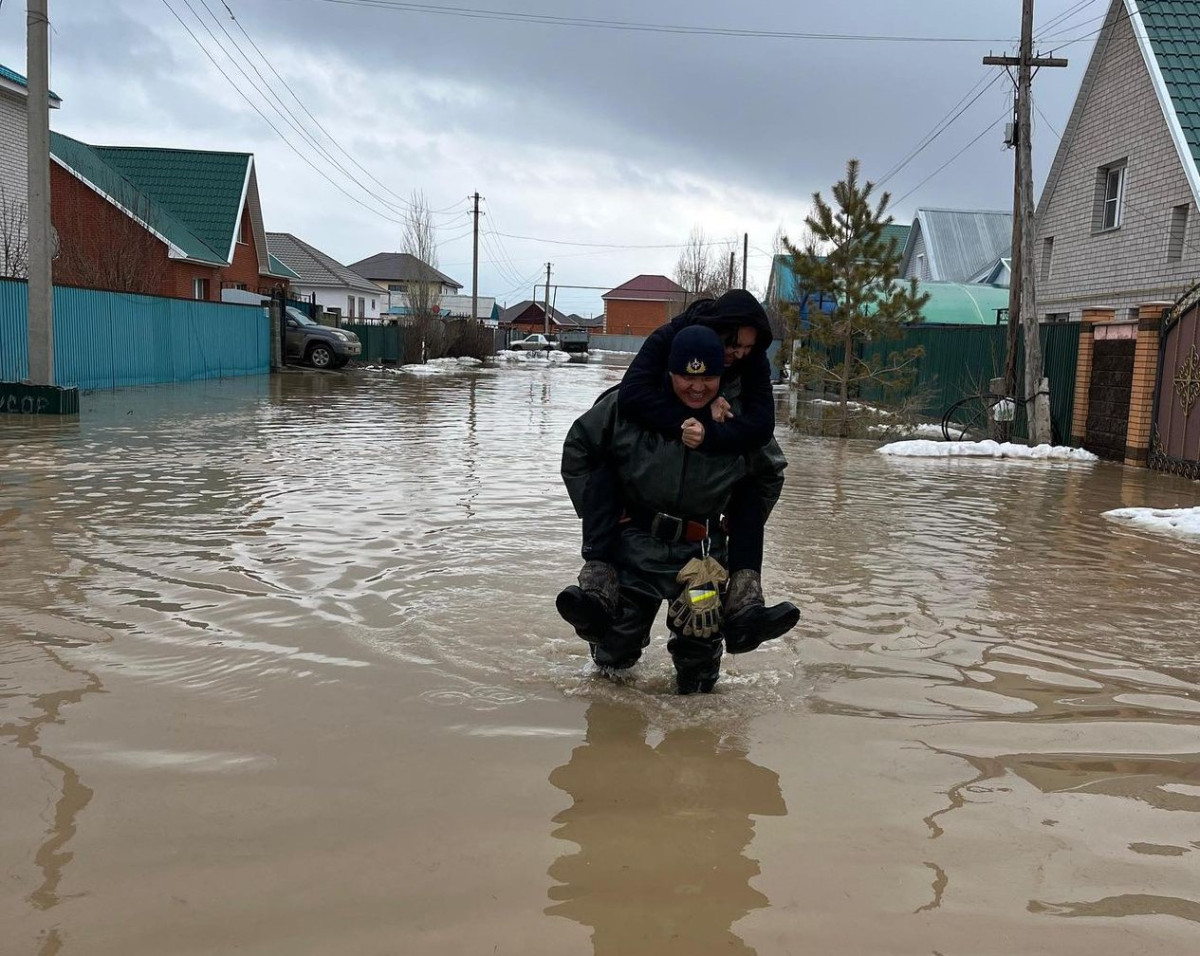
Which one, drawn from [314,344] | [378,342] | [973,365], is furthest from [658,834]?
[378,342]

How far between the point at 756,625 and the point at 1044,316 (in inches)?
955

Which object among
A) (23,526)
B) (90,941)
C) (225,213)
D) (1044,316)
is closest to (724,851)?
(90,941)

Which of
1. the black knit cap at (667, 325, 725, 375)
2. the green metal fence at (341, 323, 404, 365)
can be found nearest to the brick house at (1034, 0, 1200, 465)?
the black knit cap at (667, 325, 725, 375)

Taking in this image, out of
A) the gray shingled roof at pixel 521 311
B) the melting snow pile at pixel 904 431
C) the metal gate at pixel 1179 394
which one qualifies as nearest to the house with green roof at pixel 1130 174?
the melting snow pile at pixel 904 431

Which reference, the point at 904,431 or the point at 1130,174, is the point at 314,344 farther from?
the point at 1130,174

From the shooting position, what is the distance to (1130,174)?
21.2 m

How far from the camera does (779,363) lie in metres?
18.1

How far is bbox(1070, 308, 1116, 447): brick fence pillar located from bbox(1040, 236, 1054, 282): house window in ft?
33.9

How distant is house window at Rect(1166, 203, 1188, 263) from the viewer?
19359 mm

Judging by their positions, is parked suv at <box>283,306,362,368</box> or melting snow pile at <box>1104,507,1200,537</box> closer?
melting snow pile at <box>1104,507,1200,537</box>

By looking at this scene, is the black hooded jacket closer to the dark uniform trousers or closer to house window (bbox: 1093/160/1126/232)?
the dark uniform trousers

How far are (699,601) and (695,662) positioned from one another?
0.46 m

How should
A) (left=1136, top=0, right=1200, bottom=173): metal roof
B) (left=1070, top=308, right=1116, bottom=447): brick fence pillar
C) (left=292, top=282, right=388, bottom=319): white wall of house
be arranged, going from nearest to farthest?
(left=1070, top=308, right=1116, bottom=447): brick fence pillar
(left=1136, top=0, right=1200, bottom=173): metal roof
(left=292, top=282, right=388, bottom=319): white wall of house

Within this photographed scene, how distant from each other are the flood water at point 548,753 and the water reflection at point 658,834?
0.01 meters
